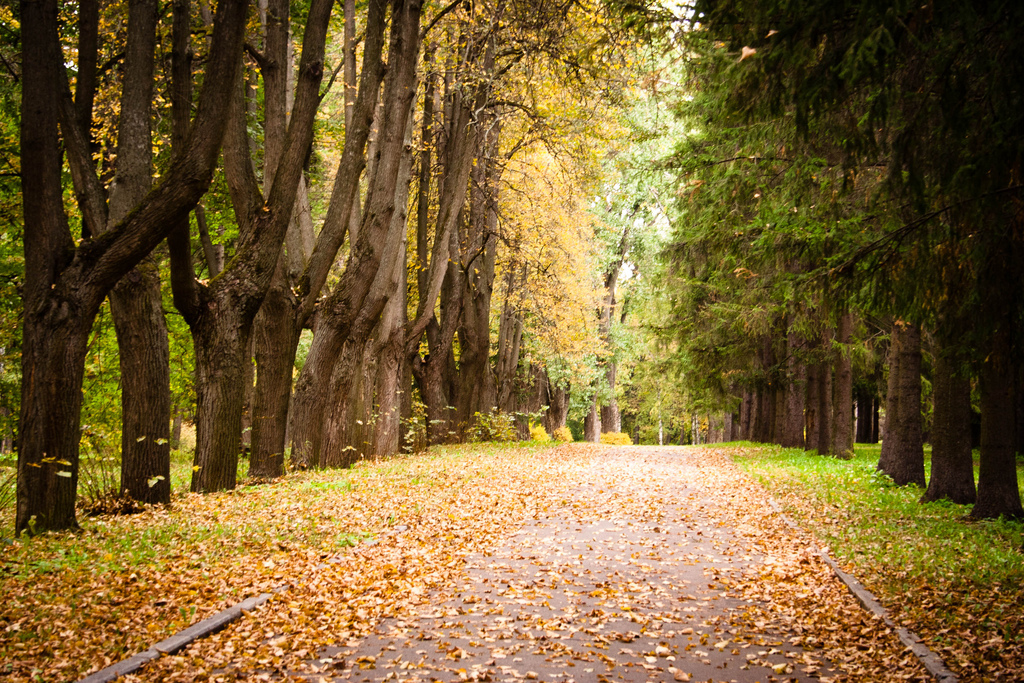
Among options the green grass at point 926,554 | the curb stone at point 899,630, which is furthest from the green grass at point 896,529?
the curb stone at point 899,630

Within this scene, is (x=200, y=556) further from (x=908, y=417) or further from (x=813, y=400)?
(x=813, y=400)

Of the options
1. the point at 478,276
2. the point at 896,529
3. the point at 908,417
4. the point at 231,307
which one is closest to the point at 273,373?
the point at 231,307

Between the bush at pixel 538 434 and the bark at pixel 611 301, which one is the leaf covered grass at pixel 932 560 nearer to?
the bush at pixel 538 434

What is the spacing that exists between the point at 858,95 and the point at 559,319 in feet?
68.7

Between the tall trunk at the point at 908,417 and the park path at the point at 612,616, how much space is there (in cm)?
488

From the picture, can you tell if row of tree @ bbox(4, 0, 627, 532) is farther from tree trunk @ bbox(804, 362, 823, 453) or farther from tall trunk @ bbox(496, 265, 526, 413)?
tree trunk @ bbox(804, 362, 823, 453)

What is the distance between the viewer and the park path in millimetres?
5176

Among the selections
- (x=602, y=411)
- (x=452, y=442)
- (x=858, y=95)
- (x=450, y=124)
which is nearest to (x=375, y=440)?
(x=452, y=442)

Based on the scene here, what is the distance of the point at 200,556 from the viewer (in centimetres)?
712

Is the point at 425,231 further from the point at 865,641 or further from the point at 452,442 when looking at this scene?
the point at 865,641

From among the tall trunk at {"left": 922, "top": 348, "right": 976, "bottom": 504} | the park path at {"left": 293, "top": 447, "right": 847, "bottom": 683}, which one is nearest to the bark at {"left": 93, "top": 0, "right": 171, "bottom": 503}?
the park path at {"left": 293, "top": 447, "right": 847, "bottom": 683}

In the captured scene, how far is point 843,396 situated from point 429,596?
1678 cm

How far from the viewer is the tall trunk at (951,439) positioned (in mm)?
11406

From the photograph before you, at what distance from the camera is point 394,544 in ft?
28.4
